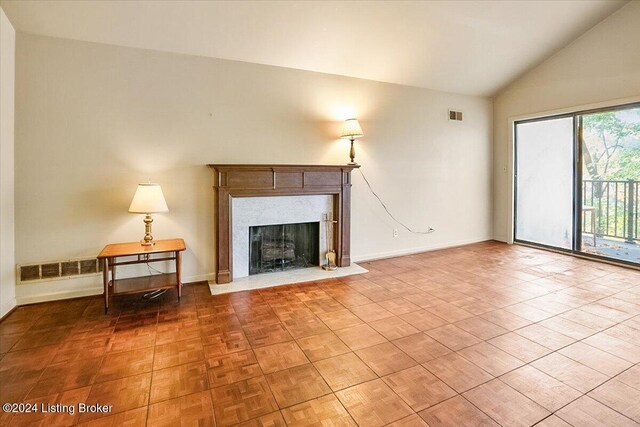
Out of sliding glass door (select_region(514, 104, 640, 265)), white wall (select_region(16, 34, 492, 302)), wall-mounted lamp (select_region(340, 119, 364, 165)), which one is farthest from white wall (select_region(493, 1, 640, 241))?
wall-mounted lamp (select_region(340, 119, 364, 165))

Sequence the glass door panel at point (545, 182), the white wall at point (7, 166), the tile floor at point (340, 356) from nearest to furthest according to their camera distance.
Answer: the tile floor at point (340, 356) → the white wall at point (7, 166) → the glass door panel at point (545, 182)

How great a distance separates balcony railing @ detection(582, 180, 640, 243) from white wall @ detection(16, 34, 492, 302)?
2500 millimetres

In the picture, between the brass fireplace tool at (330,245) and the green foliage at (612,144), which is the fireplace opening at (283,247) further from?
the green foliage at (612,144)

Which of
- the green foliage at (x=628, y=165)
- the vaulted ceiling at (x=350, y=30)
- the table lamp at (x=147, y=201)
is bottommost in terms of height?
the table lamp at (x=147, y=201)

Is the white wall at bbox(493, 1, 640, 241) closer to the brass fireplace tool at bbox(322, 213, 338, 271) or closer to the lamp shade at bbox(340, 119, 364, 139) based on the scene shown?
the lamp shade at bbox(340, 119, 364, 139)

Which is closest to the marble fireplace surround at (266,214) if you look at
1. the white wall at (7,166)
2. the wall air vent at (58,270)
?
the wall air vent at (58,270)

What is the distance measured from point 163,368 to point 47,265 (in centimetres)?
204

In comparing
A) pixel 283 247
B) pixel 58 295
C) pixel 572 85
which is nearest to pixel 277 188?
pixel 283 247

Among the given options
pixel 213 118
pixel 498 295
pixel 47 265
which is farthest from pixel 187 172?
pixel 498 295

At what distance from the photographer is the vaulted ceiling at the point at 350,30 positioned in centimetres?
305

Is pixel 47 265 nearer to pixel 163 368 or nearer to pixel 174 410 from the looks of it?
pixel 163 368

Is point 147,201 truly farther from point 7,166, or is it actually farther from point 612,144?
point 612,144

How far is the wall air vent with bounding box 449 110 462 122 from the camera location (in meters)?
5.44

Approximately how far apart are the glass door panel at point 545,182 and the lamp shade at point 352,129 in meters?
3.25
